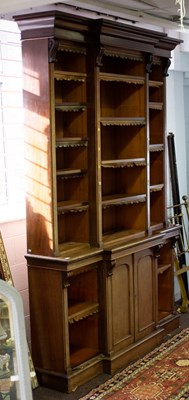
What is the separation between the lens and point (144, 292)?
504cm

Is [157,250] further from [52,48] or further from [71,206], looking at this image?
[52,48]

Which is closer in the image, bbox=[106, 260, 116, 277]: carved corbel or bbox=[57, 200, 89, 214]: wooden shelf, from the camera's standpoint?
bbox=[57, 200, 89, 214]: wooden shelf

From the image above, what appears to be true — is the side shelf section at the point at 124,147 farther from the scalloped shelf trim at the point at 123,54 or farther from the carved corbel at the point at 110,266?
the carved corbel at the point at 110,266

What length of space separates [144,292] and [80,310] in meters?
0.83

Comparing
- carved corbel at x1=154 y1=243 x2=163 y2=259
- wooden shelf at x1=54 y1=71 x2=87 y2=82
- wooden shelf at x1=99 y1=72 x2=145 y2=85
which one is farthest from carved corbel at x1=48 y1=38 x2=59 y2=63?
carved corbel at x1=154 y1=243 x2=163 y2=259

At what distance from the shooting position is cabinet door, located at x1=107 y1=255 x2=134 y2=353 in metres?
4.58

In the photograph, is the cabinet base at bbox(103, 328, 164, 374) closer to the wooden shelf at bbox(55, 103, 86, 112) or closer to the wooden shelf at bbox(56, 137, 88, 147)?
the wooden shelf at bbox(56, 137, 88, 147)

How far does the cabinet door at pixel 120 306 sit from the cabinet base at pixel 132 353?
6 cm

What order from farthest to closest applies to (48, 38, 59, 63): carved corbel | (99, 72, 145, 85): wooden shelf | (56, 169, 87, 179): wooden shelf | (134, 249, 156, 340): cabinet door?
1. (134, 249, 156, 340): cabinet door
2. (99, 72, 145, 85): wooden shelf
3. (56, 169, 87, 179): wooden shelf
4. (48, 38, 59, 63): carved corbel

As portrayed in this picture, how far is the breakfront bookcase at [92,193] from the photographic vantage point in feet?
13.6

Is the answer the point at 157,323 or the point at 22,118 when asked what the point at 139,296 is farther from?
the point at 22,118

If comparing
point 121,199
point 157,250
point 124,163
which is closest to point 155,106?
point 124,163

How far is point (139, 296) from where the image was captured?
16.3ft

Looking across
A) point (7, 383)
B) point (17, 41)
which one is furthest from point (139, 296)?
point (7, 383)
